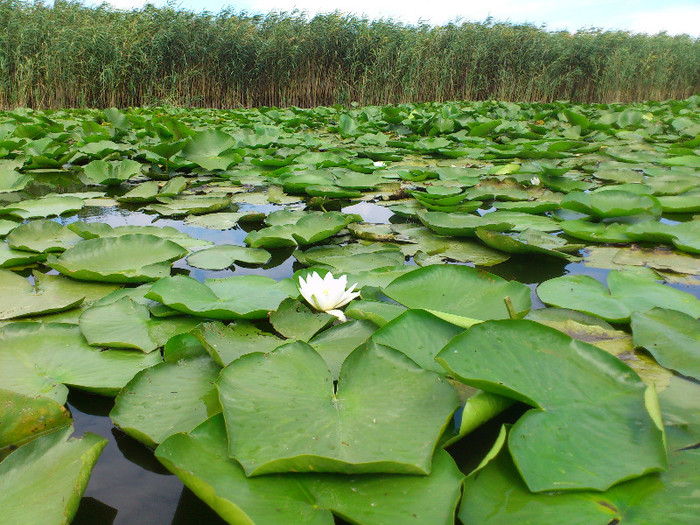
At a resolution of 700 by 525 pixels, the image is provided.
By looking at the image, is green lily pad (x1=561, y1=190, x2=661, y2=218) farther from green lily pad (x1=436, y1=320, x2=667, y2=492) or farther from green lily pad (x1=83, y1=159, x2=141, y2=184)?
green lily pad (x1=83, y1=159, x2=141, y2=184)

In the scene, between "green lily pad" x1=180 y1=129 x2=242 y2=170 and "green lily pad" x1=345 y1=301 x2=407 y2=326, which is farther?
"green lily pad" x1=180 y1=129 x2=242 y2=170

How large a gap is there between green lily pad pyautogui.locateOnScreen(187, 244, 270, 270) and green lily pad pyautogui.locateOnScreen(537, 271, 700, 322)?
0.77m

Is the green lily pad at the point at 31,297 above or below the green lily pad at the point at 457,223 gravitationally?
below

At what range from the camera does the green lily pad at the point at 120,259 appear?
1228 millimetres

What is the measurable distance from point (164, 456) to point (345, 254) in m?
0.97

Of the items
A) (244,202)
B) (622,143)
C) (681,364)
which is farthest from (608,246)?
(622,143)

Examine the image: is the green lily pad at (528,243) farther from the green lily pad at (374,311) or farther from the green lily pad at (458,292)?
the green lily pad at (374,311)

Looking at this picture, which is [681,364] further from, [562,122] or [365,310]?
[562,122]

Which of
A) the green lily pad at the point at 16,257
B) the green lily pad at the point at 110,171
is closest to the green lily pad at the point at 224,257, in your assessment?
the green lily pad at the point at 16,257

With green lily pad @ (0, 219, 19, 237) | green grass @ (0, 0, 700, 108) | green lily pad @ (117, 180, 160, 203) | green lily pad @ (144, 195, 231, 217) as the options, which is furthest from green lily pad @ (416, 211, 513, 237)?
green grass @ (0, 0, 700, 108)

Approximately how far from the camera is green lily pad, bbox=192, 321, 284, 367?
826mm

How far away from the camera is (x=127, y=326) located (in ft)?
3.21

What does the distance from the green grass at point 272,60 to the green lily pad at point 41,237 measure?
23.0 feet

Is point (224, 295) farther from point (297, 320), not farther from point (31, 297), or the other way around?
point (31, 297)
